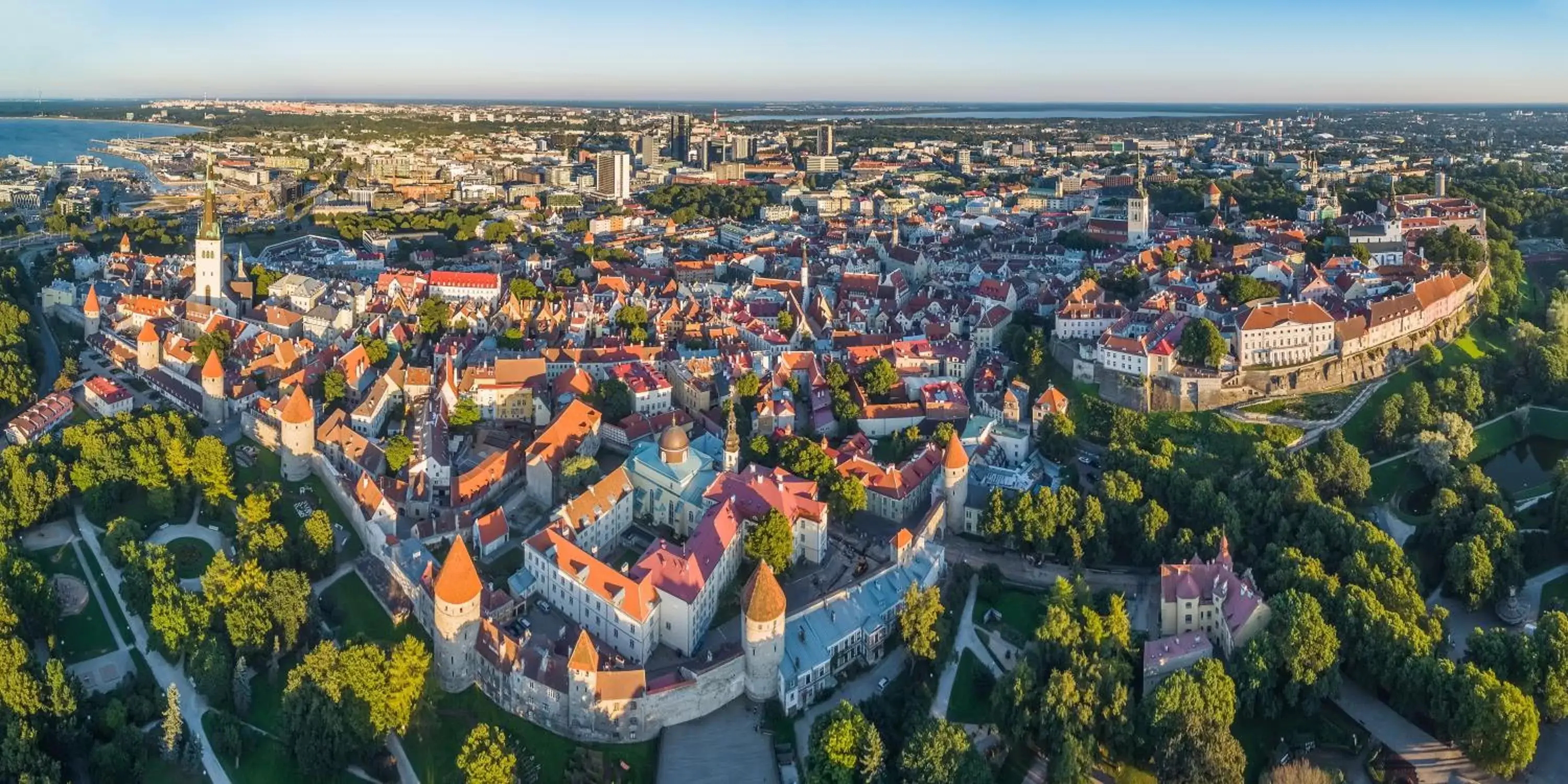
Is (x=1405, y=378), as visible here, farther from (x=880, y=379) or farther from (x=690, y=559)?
(x=690, y=559)

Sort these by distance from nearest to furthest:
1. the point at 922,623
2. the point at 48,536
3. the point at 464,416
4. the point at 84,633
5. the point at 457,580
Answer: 1. the point at 457,580
2. the point at 922,623
3. the point at 84,633
4. the point at 48,536
5. the point at 464,416

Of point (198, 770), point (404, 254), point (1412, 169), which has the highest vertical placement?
point (1412, 169)

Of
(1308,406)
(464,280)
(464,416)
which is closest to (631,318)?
(464,280)

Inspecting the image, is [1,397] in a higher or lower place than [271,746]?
higher

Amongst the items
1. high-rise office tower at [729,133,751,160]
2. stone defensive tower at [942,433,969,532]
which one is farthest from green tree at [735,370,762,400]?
high-rise office tower at [729,133,751,160]

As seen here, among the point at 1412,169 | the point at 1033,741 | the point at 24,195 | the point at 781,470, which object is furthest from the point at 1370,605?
the point at 24,195

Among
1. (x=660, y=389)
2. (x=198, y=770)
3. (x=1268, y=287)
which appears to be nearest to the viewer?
(x=198, y=770)

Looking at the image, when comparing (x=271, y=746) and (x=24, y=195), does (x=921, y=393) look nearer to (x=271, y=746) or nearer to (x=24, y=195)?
(x=271, y=746)
